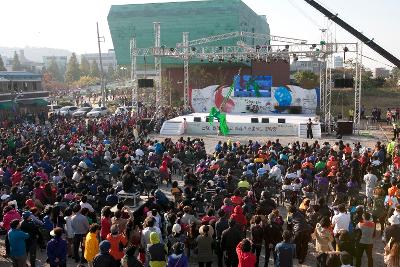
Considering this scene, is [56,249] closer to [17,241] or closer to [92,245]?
[92,245]

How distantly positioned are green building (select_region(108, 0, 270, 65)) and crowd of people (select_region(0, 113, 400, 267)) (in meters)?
46.8

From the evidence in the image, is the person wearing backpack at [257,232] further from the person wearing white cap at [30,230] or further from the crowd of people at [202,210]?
the person wearing white cap at [30,230]

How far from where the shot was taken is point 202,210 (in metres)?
11.9

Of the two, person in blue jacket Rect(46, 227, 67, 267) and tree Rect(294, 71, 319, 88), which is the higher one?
tree Rect(294, 71, 319, 88)

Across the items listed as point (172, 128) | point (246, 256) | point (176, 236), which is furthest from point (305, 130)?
point (246, 256)

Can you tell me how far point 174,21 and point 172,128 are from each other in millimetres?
37408

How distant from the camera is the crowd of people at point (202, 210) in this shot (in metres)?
8.73

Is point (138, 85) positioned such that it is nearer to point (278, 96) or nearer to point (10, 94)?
point (278, 96)

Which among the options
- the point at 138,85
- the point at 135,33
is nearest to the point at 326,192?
the point at 138,85

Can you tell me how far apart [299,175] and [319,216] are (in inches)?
172

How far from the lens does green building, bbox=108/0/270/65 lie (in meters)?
63.8

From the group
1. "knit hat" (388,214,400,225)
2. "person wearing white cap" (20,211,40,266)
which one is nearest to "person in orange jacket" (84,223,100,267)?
"person wearing white cap" (20,211,40,266)

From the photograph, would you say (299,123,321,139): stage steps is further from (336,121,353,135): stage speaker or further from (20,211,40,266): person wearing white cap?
(20,211,40,266): person wearing white cap

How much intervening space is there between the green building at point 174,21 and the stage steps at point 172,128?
3067 cm
